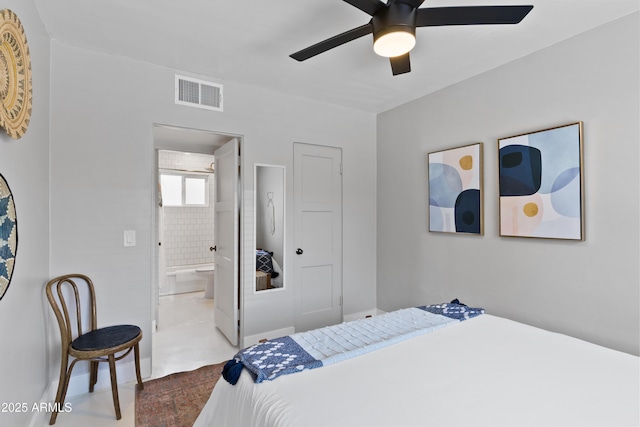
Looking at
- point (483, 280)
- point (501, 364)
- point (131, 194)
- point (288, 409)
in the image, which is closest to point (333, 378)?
point (288, 409)

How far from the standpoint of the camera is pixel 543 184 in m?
2.46

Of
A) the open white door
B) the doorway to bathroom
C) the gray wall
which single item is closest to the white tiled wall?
the doorway to bathroom

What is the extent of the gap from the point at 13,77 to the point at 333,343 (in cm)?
206

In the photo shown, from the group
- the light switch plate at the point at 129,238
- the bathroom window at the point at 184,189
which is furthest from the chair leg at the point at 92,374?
the bathroom window at the point at 184,189

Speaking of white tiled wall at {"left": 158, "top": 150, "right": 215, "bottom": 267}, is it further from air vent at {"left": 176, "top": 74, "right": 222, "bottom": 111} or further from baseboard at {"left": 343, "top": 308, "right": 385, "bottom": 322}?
baseboard at {"left": 343, "top": 308, "right": 385, "bottom": 322}

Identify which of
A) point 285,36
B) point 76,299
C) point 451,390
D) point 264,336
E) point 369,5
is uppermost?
point 285,36

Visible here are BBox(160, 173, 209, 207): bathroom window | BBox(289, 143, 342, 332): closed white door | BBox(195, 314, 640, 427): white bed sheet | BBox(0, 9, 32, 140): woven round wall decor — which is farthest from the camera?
BBox(160, 173, 209, 207): bathroom window

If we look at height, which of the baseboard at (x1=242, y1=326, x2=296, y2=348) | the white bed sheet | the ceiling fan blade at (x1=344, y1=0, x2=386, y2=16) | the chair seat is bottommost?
the baseboard at (x1=242, y1=326, x2=296, y2=348)

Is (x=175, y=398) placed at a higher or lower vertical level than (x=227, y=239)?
lower

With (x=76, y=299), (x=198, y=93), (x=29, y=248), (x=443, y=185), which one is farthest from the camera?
(x=443, y=185)

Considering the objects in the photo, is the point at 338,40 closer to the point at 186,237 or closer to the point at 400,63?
the point at 400,63

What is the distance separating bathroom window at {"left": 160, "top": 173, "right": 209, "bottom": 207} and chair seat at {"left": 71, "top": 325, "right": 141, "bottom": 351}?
11.7ft

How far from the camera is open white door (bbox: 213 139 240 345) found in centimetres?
328

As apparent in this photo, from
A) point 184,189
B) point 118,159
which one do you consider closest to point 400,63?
point 118,159
